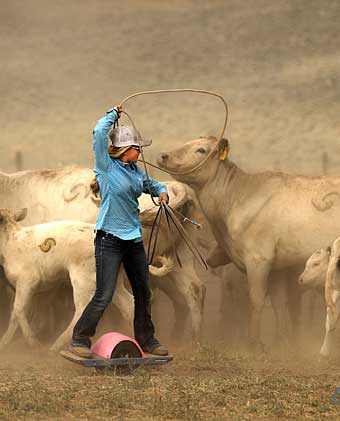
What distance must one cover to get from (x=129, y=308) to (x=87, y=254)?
1.85ft

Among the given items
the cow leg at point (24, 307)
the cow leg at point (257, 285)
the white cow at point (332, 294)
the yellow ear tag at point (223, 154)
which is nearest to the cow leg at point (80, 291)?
the cow leg at point (24, 307)

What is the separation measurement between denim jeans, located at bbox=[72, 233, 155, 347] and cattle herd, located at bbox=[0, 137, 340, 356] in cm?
119

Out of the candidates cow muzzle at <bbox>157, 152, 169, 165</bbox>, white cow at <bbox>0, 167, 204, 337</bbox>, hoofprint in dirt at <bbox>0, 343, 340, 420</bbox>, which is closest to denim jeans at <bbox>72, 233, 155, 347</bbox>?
hoofprint in dirt at <bbox>0, 343, 340, 420</bbox>

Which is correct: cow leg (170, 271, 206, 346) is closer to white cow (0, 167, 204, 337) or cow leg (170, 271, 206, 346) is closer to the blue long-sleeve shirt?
white cow (0, 167, 204, 337)

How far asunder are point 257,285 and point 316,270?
98cm

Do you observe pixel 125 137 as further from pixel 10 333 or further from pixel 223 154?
pixel 223 154

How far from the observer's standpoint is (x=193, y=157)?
11391mm

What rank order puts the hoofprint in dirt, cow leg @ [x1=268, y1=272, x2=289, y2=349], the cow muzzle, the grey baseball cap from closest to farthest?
1. the hoofprint in dirt
2. the grey baseball cap
3. the cow muzzle
4. cow leg @ [x1=268, y1=272, x2=289, y2=349]

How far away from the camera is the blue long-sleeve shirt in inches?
325

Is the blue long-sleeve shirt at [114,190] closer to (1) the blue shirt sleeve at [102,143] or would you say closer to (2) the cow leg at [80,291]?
(1) the blue shirt sleeve at [102,143]

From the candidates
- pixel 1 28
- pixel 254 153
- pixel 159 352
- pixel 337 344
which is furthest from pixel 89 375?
pixel 1 28

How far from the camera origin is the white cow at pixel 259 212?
1109 cm

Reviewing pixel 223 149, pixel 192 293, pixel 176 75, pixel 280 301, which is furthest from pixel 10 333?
pixel 176 75

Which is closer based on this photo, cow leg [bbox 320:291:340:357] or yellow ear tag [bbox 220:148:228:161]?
cow leg [bbox 320:291:340:357]
